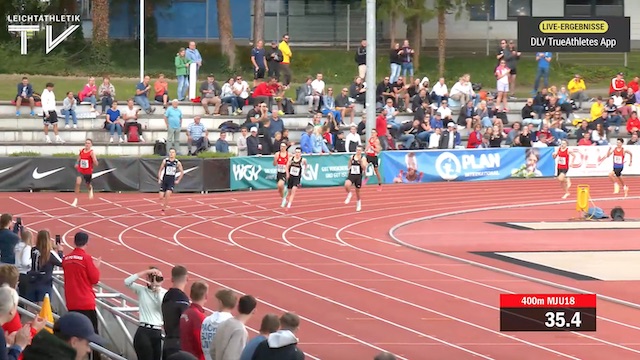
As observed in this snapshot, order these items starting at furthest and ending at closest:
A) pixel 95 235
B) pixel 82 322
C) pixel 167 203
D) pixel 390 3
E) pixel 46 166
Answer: pixel 390 3
pixel 46 166
pixel 167 203
pixel 95 235
pixel 82 322

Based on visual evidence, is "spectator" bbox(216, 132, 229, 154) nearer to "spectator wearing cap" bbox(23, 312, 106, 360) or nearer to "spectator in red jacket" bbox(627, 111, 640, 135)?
"spectator in red jacket" bbox(627, 111, 640, 135)

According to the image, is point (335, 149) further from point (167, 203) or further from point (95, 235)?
point (95, 235)

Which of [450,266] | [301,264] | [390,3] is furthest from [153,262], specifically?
[390,3]

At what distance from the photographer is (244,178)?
3447 centimetres

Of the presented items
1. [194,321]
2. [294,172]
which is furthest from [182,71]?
[194,321]

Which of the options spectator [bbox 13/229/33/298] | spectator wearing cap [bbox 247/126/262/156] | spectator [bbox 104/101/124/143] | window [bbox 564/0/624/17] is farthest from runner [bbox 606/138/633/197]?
spectator [bbox 13/229/33/298]

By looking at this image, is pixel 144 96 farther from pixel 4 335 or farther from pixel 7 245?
pixel 4 335

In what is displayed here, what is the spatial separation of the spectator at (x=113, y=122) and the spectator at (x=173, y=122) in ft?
5.43

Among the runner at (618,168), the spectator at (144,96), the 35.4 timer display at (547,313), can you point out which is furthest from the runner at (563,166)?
the 35.4 timer display at (547,313)

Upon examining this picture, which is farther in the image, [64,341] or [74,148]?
[74,148]

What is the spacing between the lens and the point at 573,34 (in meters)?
42.9

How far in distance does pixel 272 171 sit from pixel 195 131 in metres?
2.72

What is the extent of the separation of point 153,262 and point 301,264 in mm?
2552

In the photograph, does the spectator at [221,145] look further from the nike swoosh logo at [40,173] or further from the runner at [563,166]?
the runner at [563,166]
